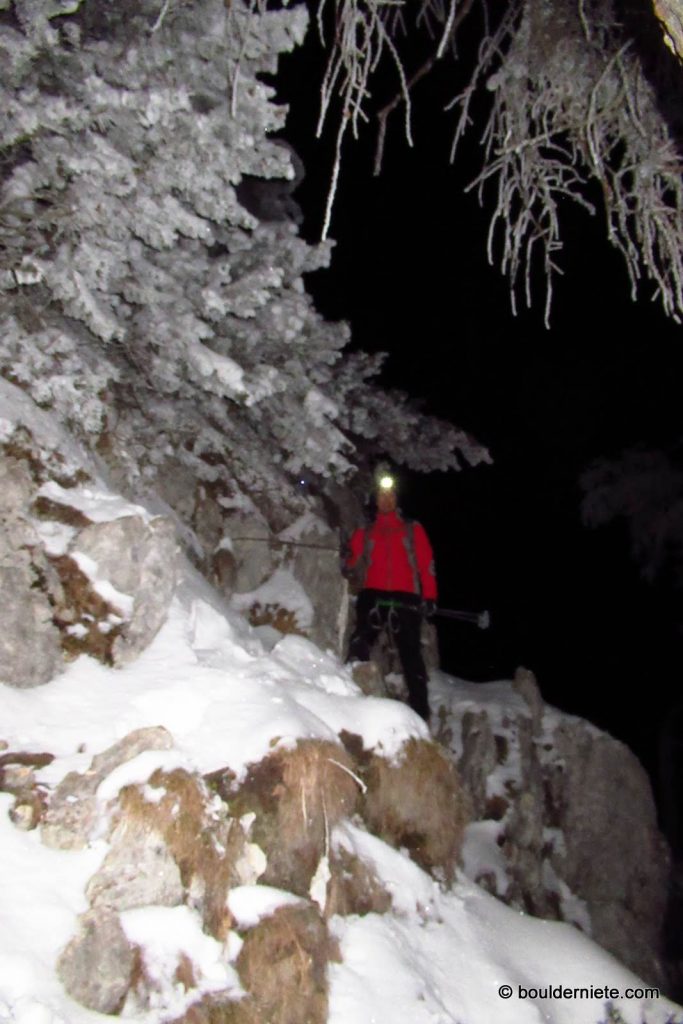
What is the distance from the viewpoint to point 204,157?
6.06m

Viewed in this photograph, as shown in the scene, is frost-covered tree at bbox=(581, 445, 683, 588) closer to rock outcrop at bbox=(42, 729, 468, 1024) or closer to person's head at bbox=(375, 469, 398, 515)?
person's head at bbox=(375, 469, 398, 515)

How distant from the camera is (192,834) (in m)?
3.91

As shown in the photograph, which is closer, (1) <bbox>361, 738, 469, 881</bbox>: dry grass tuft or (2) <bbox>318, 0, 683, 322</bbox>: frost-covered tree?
(2) <bbox>318, 0, 683, 322</bbox>: frost-covered tree

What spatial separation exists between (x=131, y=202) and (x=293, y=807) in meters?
5.22

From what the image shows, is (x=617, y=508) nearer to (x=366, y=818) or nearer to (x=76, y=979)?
(x=366, y=818)

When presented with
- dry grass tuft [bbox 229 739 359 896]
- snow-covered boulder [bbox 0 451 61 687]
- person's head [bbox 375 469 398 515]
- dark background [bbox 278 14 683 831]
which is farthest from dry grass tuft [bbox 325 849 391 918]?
dark background [bbox 278 14 683 831]

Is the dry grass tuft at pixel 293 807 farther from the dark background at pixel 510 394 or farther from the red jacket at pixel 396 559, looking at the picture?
the dark background at pixel 510 394

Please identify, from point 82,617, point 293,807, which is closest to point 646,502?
point 293,807

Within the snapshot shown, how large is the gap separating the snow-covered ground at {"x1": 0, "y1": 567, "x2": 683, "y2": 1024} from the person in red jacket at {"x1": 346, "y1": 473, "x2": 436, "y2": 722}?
2.20 metres

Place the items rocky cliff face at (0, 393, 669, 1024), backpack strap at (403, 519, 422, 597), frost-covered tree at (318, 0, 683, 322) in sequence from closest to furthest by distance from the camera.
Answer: frost-covered tree at (318, 0, 683, 322)
rocky cliff face at (0, 393, 669, 1024)
backpack strap at (403, 519, 422, 597)

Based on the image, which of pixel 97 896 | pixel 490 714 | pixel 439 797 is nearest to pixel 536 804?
pixel 490 714

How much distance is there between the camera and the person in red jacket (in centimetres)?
834

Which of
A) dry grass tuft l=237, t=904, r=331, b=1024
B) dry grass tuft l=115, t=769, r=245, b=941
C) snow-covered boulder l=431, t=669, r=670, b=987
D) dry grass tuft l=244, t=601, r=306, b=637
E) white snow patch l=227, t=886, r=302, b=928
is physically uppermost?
dry grass tuft l=244, t=601, r=306, b=637

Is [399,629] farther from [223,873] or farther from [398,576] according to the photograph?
[223,873]
